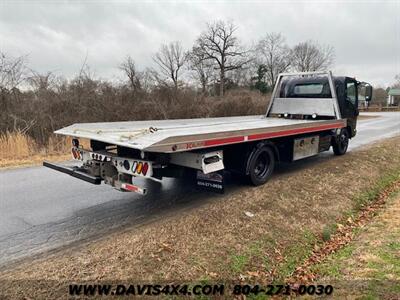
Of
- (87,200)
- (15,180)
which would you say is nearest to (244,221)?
(87,200)

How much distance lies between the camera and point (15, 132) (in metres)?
11.7

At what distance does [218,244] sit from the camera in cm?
419

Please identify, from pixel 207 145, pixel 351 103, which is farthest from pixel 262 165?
pixel 351 103

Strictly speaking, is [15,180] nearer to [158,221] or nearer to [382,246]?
[158,221]

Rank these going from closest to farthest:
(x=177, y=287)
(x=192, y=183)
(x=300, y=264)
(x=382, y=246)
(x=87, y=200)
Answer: (x=177, y=287)
(x=300, y=264)
(x=382, y=246)
(x=87, y=200)
(x=192, y=183)

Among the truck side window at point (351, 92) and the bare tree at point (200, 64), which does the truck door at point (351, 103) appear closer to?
the truck side window at point (351, 92)

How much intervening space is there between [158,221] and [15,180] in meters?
4.05

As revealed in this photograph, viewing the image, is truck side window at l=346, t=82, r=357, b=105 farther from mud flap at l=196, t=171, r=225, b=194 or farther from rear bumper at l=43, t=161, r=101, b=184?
rear bumper at l=43, t=161, r=101, b=184

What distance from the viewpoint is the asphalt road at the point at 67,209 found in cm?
421

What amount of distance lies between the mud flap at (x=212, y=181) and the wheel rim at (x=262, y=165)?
146 cm

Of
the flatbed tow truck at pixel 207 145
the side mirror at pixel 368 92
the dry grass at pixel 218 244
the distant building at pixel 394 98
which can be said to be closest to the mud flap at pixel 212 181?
the flatbed tow truck at pixel 207 145

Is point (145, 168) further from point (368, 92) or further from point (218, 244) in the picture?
point (368, 92)

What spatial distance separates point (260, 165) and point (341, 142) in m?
4.30

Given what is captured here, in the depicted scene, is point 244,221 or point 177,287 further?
point 244,221
